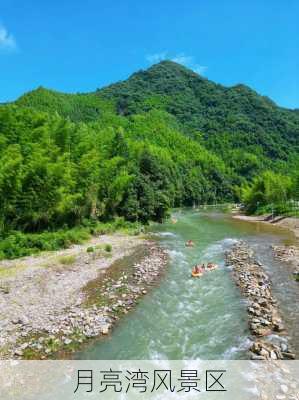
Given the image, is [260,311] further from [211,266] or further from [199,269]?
[211,266]

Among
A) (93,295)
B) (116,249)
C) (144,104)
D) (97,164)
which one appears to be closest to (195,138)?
(144,104)

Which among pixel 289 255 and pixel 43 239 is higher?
pixel 43 239

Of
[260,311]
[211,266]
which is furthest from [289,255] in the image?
[260,311]

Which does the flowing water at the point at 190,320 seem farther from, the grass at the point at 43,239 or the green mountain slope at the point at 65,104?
the green mountain slope at the point at 65,104

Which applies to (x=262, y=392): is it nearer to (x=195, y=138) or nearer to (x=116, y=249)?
(x=116, y=249)

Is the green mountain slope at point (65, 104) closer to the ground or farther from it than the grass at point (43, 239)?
farther from it

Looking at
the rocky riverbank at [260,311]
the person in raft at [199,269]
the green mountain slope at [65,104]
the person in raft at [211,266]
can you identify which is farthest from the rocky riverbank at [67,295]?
the green mountain slope at [65,104]

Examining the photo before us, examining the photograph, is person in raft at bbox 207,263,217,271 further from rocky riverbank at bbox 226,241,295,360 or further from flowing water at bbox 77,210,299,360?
rocky riverbank at bbox 226,241,295,360

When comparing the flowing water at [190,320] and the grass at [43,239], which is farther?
the grass at [43,239]
